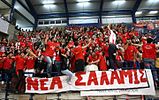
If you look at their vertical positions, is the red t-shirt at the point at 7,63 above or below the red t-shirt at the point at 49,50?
below

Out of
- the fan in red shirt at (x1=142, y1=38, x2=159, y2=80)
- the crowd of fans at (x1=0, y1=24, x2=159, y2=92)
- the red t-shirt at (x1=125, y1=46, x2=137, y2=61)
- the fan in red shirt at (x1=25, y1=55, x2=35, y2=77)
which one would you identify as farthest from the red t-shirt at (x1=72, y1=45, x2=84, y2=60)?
the fan in red shirt at (x1=142, y1=38, x2=159, y2=80)

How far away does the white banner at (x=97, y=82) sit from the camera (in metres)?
6.71

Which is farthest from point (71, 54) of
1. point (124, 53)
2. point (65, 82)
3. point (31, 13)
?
point (31, 13)

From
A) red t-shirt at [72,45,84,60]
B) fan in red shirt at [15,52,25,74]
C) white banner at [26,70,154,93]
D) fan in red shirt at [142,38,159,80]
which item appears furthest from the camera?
fan in red shirt at [15,52,25,74]

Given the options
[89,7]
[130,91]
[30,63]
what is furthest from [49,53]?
[89,7]

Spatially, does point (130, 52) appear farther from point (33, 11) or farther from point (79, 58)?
point (33, 11)

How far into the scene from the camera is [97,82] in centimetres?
682

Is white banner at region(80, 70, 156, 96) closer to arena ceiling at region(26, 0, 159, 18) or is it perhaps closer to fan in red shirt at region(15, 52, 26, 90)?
fan in red shirt at region(15, 52, 26, 90)

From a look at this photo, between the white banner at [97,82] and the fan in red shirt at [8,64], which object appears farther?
the fan in red shirt at [8,64]

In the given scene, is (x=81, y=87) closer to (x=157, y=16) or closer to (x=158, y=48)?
(x=158, y=48)

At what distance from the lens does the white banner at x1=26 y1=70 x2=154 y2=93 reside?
6.71m

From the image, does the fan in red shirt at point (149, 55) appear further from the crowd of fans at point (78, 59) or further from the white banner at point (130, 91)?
the white banner at point (130, 91)

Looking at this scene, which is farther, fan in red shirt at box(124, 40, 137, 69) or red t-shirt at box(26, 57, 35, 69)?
red t-shirt at box(26, 57, 35, 69)

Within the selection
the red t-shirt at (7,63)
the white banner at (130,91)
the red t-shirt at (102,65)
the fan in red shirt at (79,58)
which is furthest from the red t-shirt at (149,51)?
the red t-shirt at (7,63)
